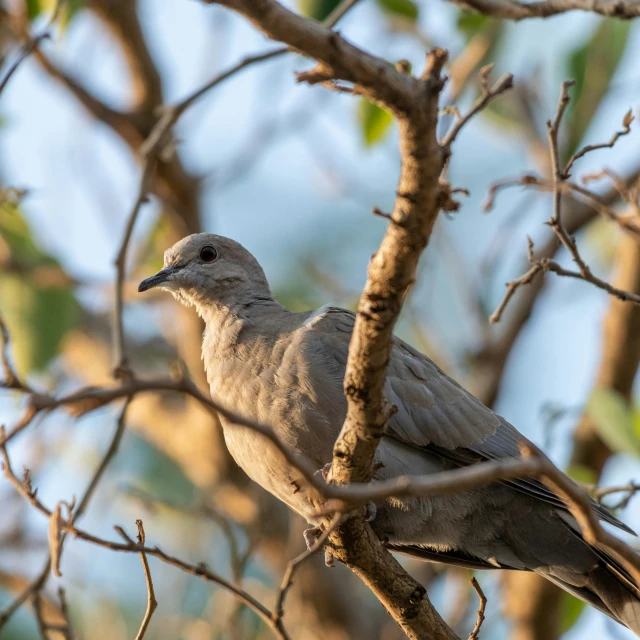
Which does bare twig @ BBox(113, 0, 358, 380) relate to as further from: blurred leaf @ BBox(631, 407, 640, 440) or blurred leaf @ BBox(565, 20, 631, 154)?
blurred leaf @ BBox(631, 407, 640, 440)

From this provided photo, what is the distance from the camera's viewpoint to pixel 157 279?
177 inches

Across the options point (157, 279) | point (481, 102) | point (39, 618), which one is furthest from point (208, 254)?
point (481, 102)

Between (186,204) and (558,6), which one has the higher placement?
(186,204)

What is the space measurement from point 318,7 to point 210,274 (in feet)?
4.55

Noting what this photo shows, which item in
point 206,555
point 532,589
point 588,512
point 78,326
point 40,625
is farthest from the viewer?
point 206,555

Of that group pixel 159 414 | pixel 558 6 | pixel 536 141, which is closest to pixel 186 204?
pixel 159 414

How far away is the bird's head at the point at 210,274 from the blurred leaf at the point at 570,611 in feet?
7.95

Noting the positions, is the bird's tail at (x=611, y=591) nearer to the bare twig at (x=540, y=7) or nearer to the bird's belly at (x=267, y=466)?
the bird's belly at (x=267, y=466)

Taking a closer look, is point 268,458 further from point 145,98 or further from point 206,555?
point 206,555

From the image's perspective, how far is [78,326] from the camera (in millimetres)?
7770

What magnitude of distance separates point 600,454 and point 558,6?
10.6 ft

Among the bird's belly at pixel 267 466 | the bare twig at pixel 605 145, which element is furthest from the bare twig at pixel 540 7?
the bird's belly at pixel 267 466

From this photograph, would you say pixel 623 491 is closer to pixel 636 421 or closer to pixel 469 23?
pixel 636 421

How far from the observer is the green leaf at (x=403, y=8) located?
490 cm
